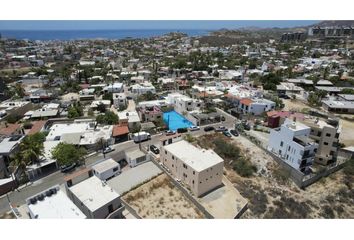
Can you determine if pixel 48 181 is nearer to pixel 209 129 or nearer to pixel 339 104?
pixel 209 129

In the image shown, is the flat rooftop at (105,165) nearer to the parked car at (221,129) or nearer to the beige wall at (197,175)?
the beige wall at (197,175)

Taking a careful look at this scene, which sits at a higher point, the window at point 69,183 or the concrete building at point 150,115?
the window at point 69,183

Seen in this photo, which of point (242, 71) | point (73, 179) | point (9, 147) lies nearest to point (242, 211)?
point (73, 179)

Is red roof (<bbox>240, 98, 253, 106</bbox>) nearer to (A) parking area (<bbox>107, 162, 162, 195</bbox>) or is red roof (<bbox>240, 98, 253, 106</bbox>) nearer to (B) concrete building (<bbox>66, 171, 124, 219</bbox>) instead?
(A) parking area (<bbox>107, 162, 162, 195</bbox>)

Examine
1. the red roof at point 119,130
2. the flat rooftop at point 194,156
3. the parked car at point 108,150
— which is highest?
the flat rooftop at point 194,156

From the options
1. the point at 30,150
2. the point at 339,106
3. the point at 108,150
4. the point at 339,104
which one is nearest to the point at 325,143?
the point at 339,106

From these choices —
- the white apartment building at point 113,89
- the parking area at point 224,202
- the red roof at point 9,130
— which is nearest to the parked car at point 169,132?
the parking area at point 224,202

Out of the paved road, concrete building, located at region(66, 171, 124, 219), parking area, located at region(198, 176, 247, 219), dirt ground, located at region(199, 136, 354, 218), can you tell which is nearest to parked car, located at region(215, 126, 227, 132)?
dirt ground, located at region(199, 136, 354, 218)
